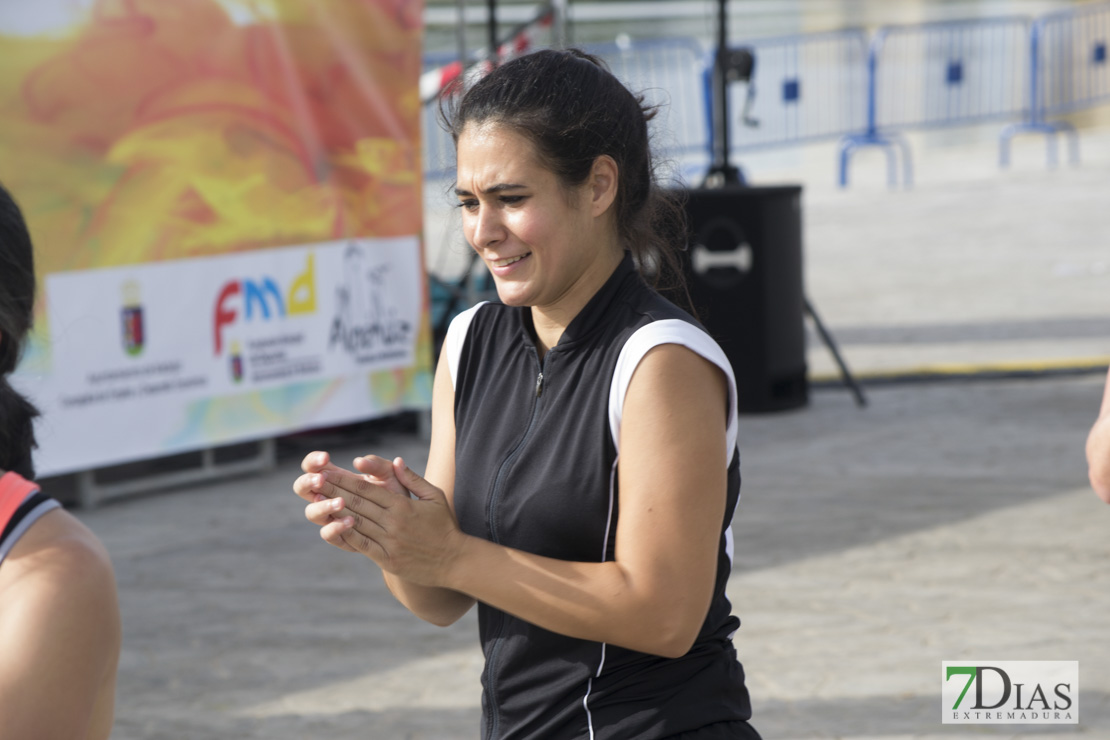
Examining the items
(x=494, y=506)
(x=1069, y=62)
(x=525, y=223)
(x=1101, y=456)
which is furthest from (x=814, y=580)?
(x=1069, y=62)

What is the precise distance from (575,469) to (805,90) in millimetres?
18341

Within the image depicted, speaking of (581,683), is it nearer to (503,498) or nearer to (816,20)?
(503,498)

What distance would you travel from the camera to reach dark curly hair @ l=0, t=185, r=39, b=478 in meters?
1.60

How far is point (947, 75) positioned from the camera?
1967 centimetres

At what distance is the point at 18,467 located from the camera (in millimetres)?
1844

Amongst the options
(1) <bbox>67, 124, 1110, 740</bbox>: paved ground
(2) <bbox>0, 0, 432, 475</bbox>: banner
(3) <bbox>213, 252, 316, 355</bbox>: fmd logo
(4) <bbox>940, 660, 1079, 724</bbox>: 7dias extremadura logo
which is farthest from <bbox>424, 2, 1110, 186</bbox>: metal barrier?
(4) <bbox>940, 660, 1079, 724</bbox>: 7dias extremadura logo

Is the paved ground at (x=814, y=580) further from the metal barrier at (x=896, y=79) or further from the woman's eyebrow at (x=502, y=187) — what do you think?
the metal barrier at (x=896, y=79)

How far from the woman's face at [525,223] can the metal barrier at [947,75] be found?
17.8m

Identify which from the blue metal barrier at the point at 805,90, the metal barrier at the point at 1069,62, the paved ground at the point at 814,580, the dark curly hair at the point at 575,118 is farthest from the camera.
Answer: the metal barrier at the point at 1069,62

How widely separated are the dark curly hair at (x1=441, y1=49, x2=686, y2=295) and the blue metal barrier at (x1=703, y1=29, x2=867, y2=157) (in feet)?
55.8

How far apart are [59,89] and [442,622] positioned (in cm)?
446

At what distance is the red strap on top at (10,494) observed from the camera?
150cm

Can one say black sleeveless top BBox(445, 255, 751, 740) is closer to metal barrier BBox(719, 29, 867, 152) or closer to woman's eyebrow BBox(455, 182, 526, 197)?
woman's eyebrow BBox(455, 182, 526, 197)

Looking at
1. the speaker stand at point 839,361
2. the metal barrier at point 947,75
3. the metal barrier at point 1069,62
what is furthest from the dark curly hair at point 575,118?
the metal barrier at point 1069,62
